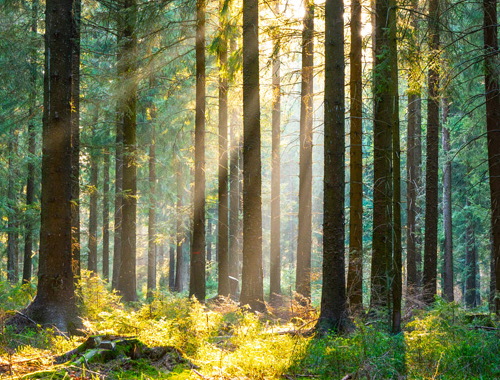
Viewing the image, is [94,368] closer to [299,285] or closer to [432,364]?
[432,364]

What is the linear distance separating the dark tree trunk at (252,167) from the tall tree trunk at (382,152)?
2.66m

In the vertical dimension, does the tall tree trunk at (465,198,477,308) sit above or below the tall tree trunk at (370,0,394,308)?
below

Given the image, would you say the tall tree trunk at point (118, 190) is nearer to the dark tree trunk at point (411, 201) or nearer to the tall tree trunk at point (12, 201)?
the tall tree trunk at point (12, 201)

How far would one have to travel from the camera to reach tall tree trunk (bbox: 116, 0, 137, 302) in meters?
11.2

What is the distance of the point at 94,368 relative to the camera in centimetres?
414

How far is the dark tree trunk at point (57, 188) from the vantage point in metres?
6.91

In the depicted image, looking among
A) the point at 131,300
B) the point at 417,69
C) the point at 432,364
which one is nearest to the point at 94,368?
the point at 432,364

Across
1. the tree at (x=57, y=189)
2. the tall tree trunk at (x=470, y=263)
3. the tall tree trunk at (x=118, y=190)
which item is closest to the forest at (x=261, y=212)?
the tree at (x=57, y=189)

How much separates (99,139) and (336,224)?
47.3 feet

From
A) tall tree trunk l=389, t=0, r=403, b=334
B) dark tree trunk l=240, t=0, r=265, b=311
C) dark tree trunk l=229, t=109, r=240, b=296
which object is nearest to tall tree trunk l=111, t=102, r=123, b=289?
dark tree trunk l=229, t=109, r=240, b=296

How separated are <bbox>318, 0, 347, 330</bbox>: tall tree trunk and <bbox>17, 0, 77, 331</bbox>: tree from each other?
15.3 feet

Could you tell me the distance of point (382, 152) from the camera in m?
8.00

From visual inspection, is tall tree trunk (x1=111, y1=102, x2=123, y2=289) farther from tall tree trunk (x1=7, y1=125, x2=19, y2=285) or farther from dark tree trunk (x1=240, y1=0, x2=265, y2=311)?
dark tree trunk (x1=240, y1=0, x2=265, y2=311)

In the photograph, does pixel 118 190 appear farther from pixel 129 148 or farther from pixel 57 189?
pixel 57 189
